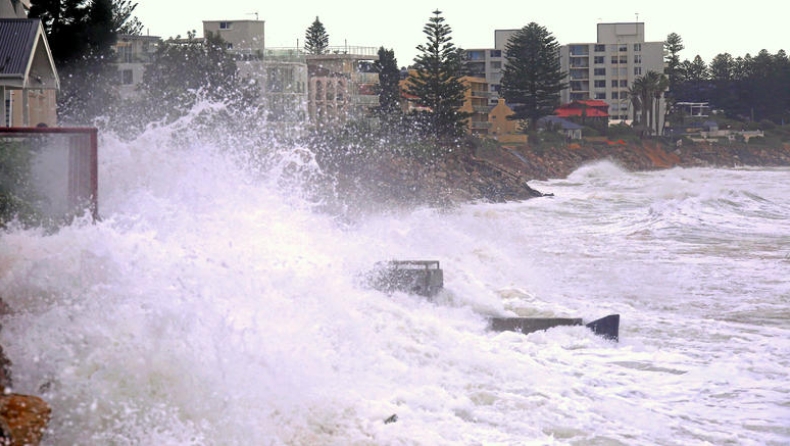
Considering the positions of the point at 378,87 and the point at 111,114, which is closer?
the point at 111,114

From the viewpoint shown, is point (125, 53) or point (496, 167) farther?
point (496, 167)

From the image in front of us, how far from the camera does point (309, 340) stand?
9.92m

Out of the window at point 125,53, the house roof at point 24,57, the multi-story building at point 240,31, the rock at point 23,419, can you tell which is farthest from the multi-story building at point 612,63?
the rock at point 23,419

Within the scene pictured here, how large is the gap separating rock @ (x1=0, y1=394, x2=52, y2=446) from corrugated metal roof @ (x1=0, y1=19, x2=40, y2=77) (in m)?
13.7

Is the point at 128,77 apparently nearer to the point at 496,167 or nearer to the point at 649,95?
the point at 496,167

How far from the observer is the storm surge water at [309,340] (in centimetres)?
755

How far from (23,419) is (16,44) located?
51.2 feet

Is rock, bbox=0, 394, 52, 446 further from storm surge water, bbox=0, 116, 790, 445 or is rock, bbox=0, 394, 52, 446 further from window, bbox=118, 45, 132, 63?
window, bbox=118, 45, 132, 63

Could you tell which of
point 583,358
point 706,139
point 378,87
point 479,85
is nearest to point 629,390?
point 583,358

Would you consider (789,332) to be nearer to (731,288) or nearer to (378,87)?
(731,288)

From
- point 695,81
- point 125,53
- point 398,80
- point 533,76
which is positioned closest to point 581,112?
point 533,76

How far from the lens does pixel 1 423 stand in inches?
239

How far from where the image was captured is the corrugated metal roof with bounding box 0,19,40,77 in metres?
19.5

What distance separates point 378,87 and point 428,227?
149 feet
